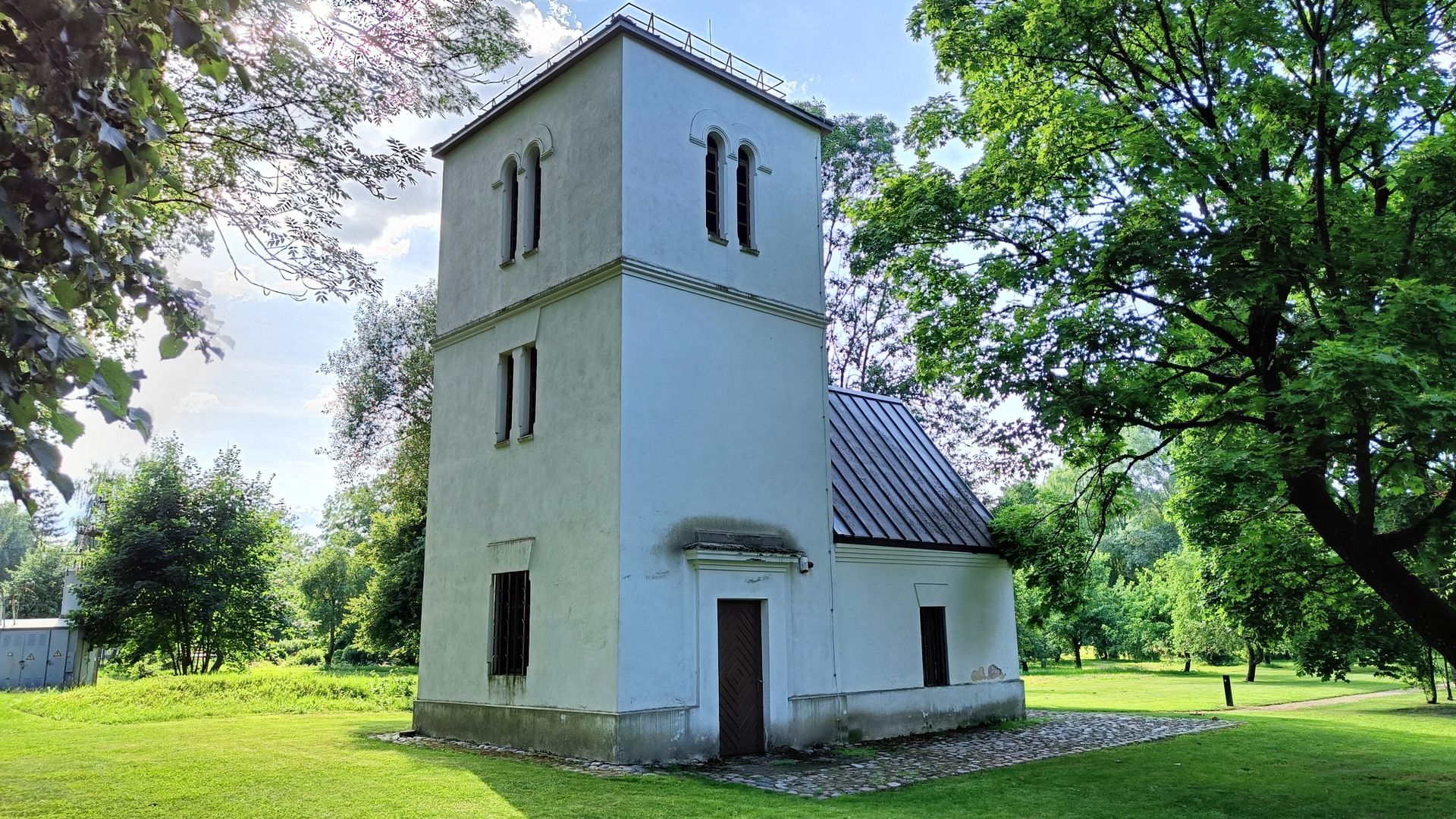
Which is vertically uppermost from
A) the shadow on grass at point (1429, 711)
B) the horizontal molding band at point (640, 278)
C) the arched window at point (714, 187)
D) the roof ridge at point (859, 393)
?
the arched window at point (714, 187)

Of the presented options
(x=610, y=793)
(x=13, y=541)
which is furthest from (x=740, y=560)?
(x=13, y=541)

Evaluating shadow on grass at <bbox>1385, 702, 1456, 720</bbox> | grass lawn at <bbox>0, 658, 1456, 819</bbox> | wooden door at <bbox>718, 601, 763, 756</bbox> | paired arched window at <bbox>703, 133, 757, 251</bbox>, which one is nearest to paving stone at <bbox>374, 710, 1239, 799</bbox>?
wooden door at <bbox>718, 601, 763, 756</bbox>

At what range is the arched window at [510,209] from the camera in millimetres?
17094

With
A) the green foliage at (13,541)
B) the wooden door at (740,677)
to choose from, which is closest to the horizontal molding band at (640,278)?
the wooden door at (740,677)

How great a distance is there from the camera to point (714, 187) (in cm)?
1639

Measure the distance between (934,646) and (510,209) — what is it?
12070mm

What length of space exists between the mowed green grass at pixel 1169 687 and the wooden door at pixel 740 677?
11595mm

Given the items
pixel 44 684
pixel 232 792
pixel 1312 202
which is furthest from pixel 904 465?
pixel 44 684

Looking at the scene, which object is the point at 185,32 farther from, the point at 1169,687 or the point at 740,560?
the point at 1169,687

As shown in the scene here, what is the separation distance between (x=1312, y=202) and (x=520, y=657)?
13.3 m

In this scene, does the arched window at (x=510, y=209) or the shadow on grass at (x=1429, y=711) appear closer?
the arched window at (x=510, y=209)

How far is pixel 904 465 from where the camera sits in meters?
20.8

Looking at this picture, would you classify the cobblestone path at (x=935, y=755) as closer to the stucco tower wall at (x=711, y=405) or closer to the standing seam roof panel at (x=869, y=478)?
the stucco tower wall at (x=711, y=405)

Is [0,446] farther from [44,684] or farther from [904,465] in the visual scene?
[44,684]
